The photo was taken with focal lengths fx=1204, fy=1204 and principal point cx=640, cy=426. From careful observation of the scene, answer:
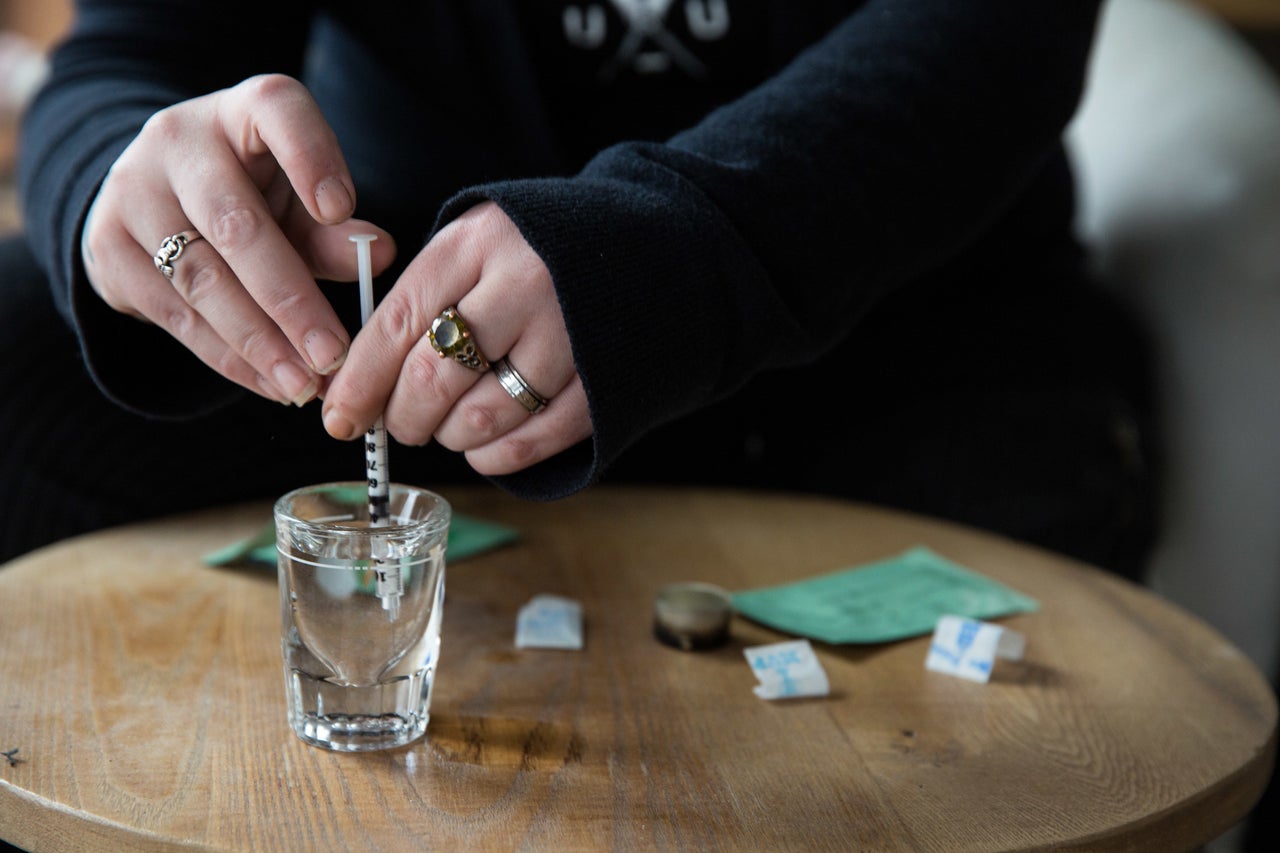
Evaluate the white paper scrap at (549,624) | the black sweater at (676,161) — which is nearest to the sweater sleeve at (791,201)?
the black sweater at (676,161)

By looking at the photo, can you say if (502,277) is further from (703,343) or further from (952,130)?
(952,130)

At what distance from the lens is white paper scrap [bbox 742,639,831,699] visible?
2.18 ft

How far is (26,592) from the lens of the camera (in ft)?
2.44

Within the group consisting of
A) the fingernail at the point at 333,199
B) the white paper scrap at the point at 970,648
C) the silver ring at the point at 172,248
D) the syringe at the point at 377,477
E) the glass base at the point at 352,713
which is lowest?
the white paper scrap at the point at 970,648

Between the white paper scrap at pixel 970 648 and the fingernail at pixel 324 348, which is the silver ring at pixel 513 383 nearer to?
the fingernail at pixel 324 348

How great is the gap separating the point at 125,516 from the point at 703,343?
1.85 feet

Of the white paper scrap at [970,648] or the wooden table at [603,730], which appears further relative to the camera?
the white paper scrap at [970,648]

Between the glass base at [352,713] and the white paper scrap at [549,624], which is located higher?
the glass base at [352,713]

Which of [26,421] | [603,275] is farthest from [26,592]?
[603,275]

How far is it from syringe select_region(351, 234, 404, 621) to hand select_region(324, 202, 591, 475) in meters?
0.01

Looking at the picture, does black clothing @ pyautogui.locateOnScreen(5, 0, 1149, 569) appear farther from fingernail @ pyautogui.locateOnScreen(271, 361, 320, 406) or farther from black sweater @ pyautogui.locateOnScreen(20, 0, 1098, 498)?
fingernail @ pyautogui.locateOnScreen(271, 361, 320, 406)

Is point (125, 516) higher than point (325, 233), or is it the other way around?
point (325, 233)

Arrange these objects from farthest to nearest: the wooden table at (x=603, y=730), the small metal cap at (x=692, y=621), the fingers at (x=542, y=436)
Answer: the small metal cap at (x=692, y=621), the fingers at (x=542, y=436), the wooden table at (x=603, y=730)

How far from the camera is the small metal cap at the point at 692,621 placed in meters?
0.72
